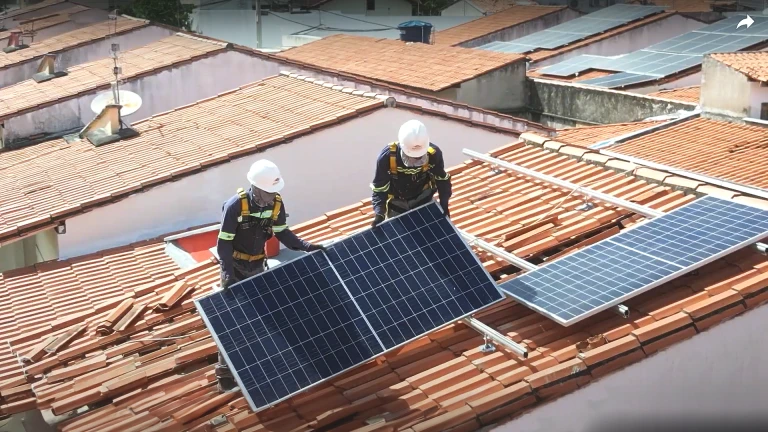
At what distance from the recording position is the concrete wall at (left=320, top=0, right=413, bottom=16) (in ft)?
171

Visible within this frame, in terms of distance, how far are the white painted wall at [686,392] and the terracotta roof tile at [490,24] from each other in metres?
32.3

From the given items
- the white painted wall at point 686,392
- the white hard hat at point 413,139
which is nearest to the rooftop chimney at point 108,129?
the white hard hat at point 413,139

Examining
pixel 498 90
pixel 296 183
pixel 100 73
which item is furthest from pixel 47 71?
pixel 296 183

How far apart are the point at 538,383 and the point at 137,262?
8.83m

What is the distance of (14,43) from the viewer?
131ft

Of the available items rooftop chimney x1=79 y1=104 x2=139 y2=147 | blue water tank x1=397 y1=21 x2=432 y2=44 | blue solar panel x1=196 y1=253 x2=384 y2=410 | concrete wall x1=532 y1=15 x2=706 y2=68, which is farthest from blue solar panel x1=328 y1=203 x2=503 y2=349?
blue water tank x1=397 y1=21 x2=432 y2=44

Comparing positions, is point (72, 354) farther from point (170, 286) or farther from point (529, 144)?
point (529, 144)

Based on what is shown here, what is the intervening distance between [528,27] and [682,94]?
57.4 ft

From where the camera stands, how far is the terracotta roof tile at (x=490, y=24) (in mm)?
41781

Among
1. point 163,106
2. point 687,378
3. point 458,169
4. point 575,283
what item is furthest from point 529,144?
point 163,106

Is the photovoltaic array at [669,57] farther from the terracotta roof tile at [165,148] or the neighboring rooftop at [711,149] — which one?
the terracotta roof tile at [165,148]

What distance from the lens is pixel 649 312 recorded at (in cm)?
954

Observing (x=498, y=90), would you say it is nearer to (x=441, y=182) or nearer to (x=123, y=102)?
(x=123, y=102)

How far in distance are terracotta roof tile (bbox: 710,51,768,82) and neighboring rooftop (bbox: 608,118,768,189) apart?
A: 106cm
